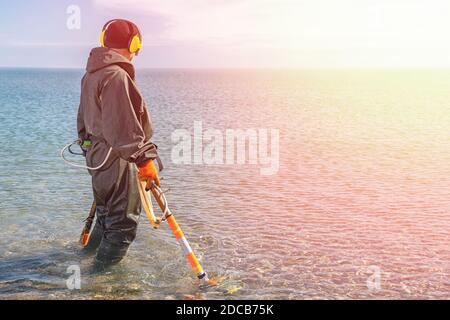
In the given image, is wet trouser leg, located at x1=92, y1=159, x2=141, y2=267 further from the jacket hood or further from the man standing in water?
the jacket hood

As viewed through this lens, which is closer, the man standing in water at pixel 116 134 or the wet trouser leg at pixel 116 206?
the man standing in water at pixel 116 134

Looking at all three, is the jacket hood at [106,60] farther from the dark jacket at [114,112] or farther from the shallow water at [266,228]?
the shallow water at [266,228]

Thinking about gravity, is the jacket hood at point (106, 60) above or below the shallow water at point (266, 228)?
above

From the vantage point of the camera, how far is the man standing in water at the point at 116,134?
19.5 feet

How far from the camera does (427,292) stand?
629 centimetres

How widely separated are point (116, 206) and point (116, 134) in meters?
0.87

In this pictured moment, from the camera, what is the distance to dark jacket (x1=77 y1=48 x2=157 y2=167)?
5.94m

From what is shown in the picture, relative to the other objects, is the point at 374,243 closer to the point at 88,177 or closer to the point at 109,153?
the point at 109,153

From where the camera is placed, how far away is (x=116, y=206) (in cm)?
640

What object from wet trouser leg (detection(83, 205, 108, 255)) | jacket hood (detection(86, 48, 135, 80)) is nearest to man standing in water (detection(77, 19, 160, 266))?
jacket hood (detection(86, 48, 135, 80))

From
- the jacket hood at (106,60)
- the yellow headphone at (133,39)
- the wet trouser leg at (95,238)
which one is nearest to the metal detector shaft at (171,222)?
the wet trouser leg at (95,238)

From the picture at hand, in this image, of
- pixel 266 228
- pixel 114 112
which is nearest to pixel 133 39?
pixel 114 112

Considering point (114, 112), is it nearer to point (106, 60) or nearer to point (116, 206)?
point (106, 60)
